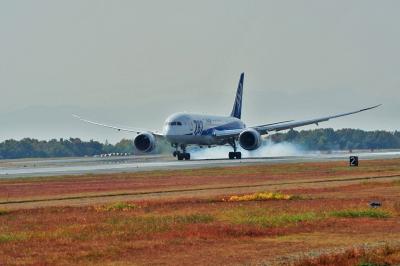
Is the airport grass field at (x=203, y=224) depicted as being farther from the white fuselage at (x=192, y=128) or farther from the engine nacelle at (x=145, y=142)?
the engine nacelle at (x=145, y=142)

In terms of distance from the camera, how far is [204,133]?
120125 millimetres

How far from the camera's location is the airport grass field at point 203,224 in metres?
27.7

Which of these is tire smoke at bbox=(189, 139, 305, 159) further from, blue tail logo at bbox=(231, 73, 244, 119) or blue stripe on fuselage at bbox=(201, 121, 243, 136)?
blue stripe on fuselage at bbox=(201, 121, 243, 136)

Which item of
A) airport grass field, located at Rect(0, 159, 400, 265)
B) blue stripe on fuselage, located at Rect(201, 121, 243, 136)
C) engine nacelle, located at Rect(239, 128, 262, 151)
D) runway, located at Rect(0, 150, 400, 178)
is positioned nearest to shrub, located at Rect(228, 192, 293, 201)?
airport grass field, located at Rect(0, 159, 400, 265)

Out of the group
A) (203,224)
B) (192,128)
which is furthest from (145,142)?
(203,224)

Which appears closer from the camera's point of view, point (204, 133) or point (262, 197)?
point (262, 197)

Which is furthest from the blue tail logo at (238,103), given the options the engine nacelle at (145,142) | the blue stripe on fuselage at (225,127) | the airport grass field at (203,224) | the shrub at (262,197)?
the shrub at (262,197)

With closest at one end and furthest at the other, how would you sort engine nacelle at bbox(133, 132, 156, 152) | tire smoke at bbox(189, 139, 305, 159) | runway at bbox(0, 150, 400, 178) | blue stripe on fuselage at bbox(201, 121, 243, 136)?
runway at bbox(0, 150, 400, 178) → engine nacelle at bbox(133, 132, 156, 152) → blue stripe on fuselage at bbox(201, 121, 243, 136) → tire smoke at bbox(189, 139, 305, 159)

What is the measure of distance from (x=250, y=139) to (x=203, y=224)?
263 ft

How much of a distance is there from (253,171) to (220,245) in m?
52.4

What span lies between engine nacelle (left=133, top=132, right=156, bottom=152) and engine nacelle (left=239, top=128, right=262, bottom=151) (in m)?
12.1

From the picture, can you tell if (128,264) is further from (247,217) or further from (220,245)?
(247,217)

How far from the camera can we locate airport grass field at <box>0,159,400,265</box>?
27.7 metres

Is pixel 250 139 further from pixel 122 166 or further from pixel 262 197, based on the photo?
pixel 262 197
